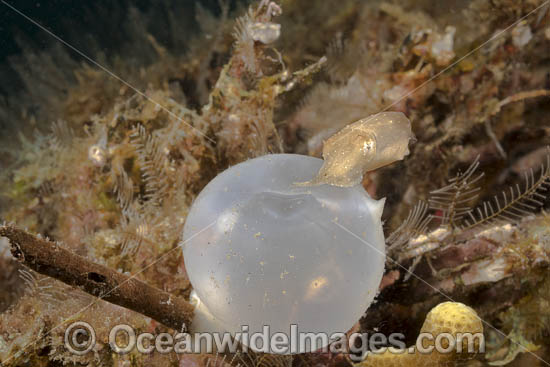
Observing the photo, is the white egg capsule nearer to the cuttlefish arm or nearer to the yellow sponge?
the cuttlefish arm

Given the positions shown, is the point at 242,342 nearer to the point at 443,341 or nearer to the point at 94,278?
the point at 94,278

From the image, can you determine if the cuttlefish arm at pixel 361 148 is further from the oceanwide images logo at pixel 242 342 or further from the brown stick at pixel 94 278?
the brown stick at pixel 94 278

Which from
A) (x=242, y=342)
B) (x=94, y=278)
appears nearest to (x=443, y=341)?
(x=242, y=342)

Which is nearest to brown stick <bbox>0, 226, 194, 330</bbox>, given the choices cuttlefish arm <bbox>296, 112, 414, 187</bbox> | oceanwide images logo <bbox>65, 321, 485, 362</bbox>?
oceanwide images logo <bbox>65, 321, 485, 362</bbox>

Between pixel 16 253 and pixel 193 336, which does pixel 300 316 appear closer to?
pixel 193 336

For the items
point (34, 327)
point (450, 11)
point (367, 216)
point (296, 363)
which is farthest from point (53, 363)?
point (450, 11)

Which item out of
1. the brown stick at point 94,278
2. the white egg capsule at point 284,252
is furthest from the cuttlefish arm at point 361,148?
the brown stick at point 94,278
